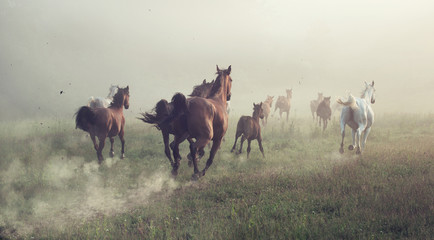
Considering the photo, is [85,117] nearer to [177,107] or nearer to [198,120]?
[177,107]

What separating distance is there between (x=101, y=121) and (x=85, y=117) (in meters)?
0.54

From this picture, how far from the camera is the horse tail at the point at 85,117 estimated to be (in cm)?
904

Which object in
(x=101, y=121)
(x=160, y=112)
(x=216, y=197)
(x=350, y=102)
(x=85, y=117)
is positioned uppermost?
(x=350, y=102)

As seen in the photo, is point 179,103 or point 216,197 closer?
point 216,197

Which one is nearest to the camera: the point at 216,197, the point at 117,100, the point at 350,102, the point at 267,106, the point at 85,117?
the point at 216,197

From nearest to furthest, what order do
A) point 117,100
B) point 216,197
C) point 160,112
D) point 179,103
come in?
point 216,197, point 179,103, point 160,112, point 117,100

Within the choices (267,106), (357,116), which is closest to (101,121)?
(357,116)

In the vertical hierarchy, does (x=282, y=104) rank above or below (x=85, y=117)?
above

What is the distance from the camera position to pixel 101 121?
952 cm

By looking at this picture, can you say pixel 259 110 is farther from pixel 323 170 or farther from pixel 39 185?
pixel 39 185

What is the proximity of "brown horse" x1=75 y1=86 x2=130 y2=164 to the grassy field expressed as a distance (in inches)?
35.2

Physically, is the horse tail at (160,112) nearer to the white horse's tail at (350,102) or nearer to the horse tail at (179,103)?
the horse tail at (179,103)

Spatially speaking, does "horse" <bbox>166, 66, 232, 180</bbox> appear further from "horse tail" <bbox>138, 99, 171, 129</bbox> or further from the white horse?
the white horse

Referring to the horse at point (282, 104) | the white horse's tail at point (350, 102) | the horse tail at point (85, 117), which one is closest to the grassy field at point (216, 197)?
the horse tail at point (85, 117)
